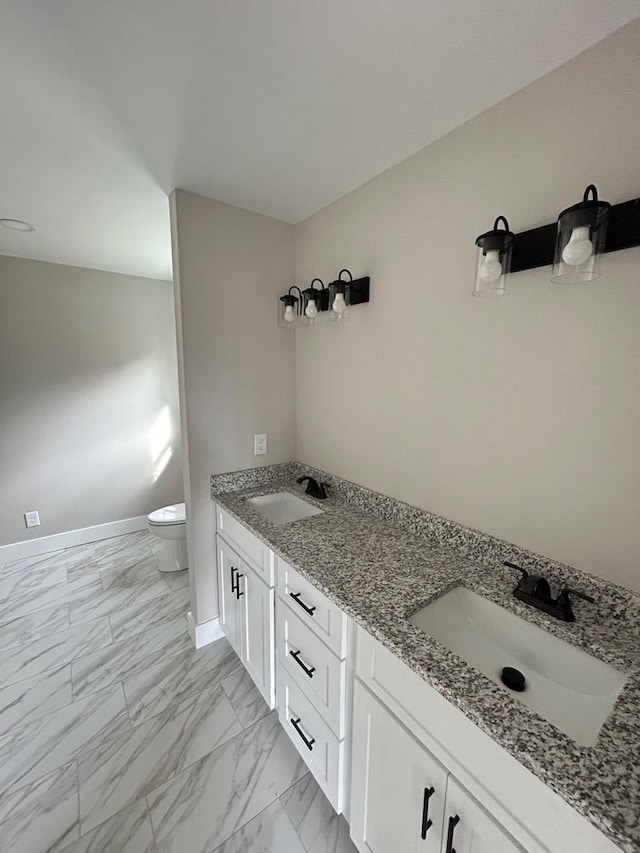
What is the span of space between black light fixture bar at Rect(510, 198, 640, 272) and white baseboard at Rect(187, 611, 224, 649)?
2240 millimetres

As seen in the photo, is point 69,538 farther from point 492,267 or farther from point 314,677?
point 492,267

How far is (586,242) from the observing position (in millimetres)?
832

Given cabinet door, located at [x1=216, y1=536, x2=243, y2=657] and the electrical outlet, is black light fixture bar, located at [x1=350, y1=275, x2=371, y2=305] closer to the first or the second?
cabinet door, located at [x1=216, y1=536, x2=243, y2=657]

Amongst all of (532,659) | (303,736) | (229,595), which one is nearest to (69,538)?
(229,595)

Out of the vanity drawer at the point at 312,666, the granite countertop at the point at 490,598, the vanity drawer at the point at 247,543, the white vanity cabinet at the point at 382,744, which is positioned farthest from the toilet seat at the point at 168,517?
the vanity drawer at the point at 312,666

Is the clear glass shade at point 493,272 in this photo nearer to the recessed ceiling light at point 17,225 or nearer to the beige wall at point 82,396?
the recessed ceiling light at point 17,225

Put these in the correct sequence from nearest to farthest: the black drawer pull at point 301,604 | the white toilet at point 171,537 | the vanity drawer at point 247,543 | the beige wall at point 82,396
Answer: the black drawer pull at point 301,604 < the vanity drawer at point 247,543 < the white toilet at point 171,537 < the beige wall at point 82,396

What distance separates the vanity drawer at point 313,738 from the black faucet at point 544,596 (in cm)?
73

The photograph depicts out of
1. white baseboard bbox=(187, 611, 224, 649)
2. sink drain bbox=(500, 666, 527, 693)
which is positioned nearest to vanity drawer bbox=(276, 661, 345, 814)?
sink drain bbox=(500, 666, 527, 693)

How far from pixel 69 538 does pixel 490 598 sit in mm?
3437

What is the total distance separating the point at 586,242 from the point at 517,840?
1.26 m

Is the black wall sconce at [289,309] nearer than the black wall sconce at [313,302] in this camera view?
No

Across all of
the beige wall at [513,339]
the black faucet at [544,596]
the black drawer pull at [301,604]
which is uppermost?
the beige wall at [513,339]

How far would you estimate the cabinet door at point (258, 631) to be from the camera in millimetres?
1426
